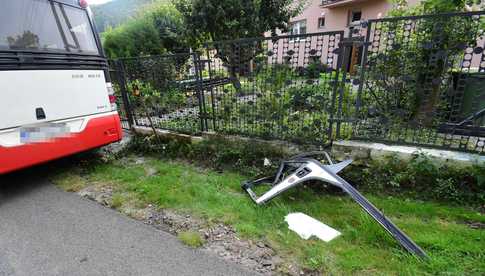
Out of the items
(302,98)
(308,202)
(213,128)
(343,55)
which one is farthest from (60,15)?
(308,202)

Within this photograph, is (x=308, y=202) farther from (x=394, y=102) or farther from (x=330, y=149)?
(x=394, y=102)

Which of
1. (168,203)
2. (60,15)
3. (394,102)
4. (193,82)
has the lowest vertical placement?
(168,203)

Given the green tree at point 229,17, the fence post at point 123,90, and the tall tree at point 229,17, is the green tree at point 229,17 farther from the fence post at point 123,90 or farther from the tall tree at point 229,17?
the fence post at point 123,90

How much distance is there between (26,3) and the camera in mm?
2721

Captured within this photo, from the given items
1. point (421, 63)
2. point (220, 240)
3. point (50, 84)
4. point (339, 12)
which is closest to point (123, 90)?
point (50, 84)

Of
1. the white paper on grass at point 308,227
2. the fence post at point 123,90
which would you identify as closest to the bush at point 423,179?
the white paper on grass at point 308,227

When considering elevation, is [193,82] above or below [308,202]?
above

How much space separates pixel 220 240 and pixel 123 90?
383cm

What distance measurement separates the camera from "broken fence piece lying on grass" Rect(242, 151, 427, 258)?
6.14 feet

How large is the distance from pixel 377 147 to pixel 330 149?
A: 54 centimetres

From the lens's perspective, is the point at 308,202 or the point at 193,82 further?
the point at 193,82

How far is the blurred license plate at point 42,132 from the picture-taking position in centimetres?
270

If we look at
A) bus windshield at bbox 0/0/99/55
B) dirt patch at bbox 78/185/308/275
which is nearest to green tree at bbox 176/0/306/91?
bus windshield at bbox 0/0/99/55

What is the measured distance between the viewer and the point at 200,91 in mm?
3854
